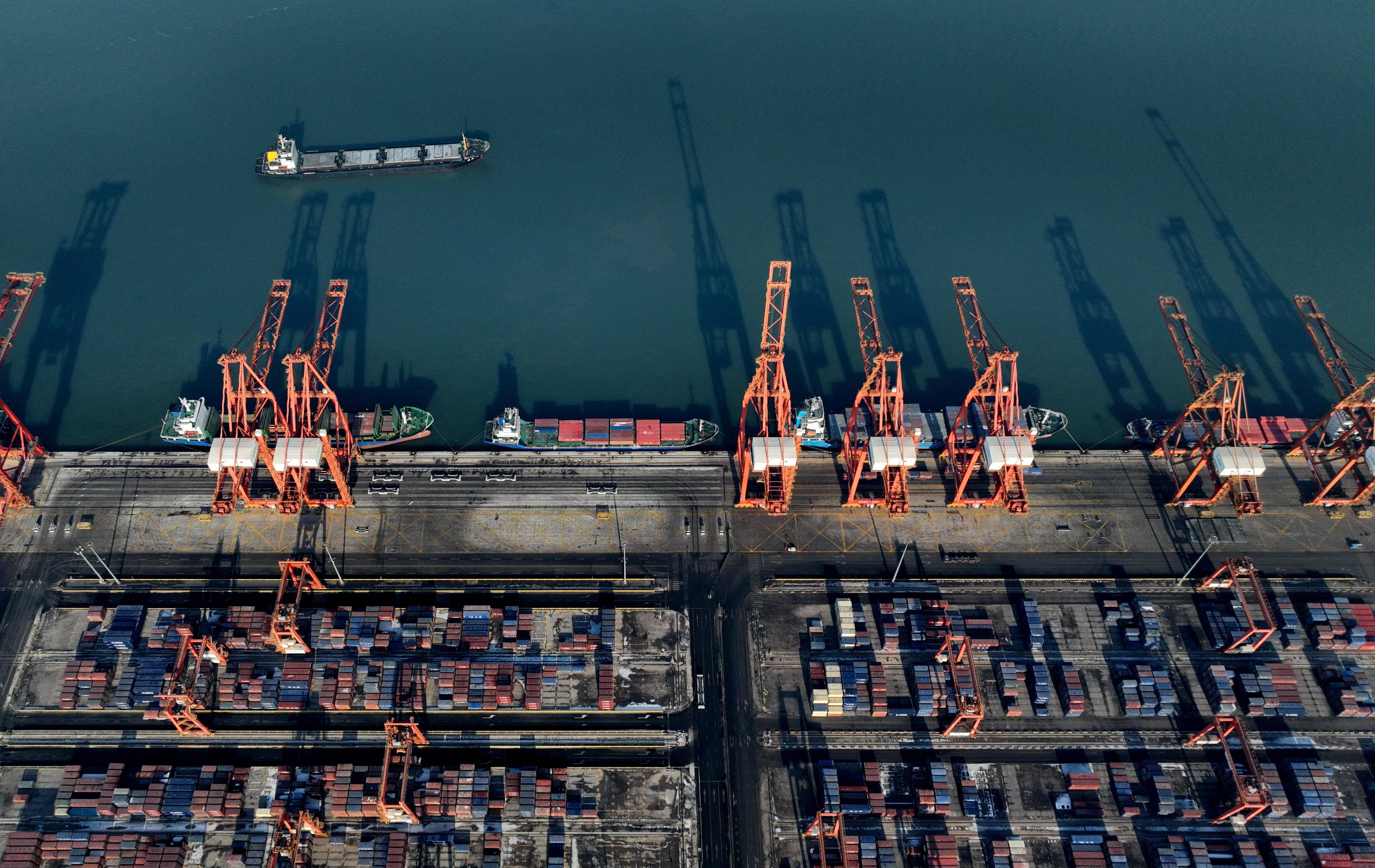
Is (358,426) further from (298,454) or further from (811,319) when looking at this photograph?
(811,319)

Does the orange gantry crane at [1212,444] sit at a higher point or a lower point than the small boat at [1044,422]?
lower

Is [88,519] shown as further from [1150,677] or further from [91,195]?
[1150,677]

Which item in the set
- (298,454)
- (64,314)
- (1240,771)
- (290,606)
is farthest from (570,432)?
(1240,771)

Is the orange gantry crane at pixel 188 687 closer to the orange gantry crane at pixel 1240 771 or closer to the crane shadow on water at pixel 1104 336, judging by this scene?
the orange gantry crane at pixel 1240 771

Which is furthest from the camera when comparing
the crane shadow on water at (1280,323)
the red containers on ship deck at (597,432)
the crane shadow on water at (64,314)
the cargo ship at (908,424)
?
the crane shadow on water at (1280,323)

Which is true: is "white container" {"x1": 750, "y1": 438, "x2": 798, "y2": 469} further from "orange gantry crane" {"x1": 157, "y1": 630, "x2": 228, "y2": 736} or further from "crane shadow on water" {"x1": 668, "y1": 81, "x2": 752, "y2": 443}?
"orange gantry crane" {"x1": 157, "y1": 630, "x2": 228, "y2": 736}

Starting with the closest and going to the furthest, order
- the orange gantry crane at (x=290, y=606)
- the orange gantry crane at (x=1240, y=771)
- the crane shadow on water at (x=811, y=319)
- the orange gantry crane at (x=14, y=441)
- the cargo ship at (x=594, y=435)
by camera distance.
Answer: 1. the orange gantry crane at (x=1240, y=771)
2. the orange gantry crane at (x=290, y=606)
3. the orange gantry crane at (x=14, y=441)
4. the cargo ship at (x=594, y=435)
5. the crane shadow on water at (x=811, y=319)

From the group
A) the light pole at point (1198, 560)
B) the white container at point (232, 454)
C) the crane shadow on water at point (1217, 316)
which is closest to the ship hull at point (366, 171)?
the white container at point (232, 454)

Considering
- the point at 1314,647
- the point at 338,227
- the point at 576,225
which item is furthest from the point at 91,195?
the point at 1314,647
